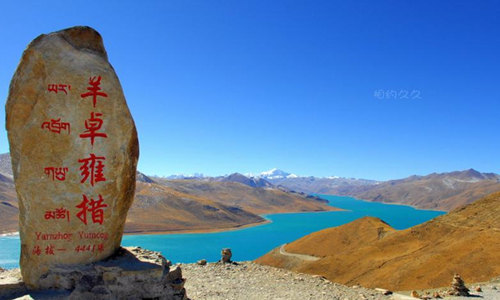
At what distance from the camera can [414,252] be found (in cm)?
3759

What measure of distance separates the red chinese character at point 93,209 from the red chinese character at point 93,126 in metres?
1.43

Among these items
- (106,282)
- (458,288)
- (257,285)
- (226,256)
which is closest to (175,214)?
(226,256)

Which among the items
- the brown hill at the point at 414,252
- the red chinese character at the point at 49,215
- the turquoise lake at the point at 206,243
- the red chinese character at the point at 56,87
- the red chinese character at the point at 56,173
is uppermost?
the red chinese character at the point at 56,87

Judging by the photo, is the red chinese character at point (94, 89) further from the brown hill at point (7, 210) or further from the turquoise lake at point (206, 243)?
the brown hill at point (7, 210)

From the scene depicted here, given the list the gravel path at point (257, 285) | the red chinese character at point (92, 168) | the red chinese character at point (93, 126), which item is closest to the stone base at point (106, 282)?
the red chinese character at point (92, 168)

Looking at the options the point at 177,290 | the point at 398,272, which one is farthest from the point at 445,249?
the point at 177,290

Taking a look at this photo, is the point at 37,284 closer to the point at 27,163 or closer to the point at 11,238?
the point at 27,163

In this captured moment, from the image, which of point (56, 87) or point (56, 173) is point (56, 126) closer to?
point (56, 87)

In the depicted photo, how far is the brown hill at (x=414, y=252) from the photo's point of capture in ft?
95.4

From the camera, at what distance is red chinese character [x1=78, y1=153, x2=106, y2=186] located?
9172 mm

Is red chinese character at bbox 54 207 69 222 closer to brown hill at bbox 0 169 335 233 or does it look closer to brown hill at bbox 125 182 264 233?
brown hill at bbox 0 169 335 233

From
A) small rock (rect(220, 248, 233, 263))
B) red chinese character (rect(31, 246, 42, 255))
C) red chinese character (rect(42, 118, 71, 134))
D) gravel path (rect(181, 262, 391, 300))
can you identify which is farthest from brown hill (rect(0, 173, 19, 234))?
red chinese character (rect(42, 118, 71, 134))

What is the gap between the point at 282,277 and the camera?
1588cm

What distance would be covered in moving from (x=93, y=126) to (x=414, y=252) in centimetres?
3625
